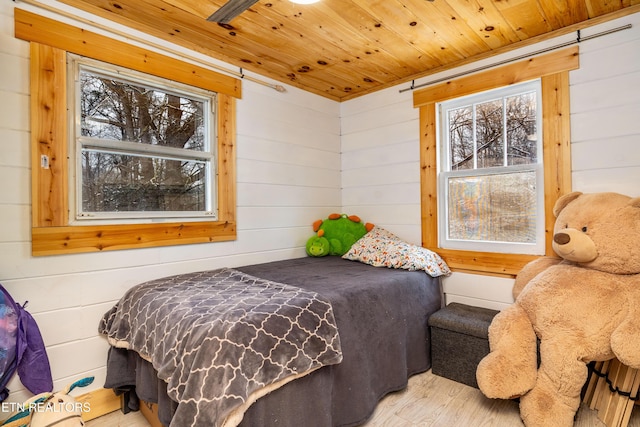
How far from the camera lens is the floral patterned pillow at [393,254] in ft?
8.06

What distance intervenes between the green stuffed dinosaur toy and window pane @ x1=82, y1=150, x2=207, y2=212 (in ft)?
3.40

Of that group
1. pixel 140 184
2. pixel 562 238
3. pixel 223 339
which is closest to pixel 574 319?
pixel 562 238

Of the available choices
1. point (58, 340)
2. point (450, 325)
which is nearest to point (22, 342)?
point (58, 340)

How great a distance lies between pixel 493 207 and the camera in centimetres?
250

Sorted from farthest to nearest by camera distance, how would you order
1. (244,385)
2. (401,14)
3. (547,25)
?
1. (547,25)
2. (401,14)
3. (244,385)

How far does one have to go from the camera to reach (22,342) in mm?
1552

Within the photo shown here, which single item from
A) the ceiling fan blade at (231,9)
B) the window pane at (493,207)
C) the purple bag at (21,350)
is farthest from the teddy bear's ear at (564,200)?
the purple bag at (21,350)

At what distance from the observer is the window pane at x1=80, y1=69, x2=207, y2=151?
195 centimetres

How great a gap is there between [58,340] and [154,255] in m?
0.64

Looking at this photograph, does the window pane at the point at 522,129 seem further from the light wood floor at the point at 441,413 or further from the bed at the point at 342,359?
the light wood floor at the point at 441,413

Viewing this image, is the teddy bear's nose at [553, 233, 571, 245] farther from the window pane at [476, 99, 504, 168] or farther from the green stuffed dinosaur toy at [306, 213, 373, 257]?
the green stuffed dinosaur toy at [306, 213, 373, 257]

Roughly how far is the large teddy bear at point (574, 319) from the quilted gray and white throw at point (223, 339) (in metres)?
0.98

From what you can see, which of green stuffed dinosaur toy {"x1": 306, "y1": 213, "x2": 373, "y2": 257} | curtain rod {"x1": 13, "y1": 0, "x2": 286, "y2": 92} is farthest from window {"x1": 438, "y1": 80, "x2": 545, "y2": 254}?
curtain rod {"x1": 13, "y1": 0, "x2": 286, "y2": 92}

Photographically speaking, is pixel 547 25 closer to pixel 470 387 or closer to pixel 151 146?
pixel 470 387
